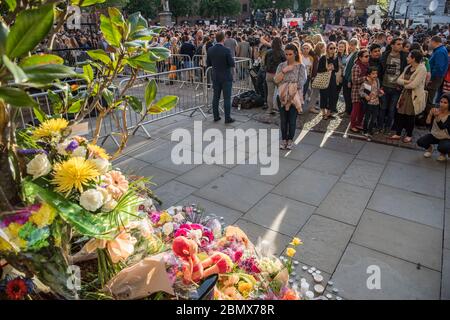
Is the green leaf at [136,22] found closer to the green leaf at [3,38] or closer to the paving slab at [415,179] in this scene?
the green leaf at [3,38]

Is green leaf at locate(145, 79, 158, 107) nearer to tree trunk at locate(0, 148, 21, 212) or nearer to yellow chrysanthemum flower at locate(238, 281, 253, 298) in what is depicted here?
tree trunk at locate(0, 148, 21, 212)

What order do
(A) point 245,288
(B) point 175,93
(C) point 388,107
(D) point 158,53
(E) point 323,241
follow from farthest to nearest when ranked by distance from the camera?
(B) point 175,93 → (C) point 388,107 → (E) point 323,241 → (A) point 245,288 → (D) point 158,53

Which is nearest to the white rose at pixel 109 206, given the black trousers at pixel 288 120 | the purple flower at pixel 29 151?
the purple flower at pixel 29 151

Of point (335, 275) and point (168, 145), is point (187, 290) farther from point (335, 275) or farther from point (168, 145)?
point (168, 145)

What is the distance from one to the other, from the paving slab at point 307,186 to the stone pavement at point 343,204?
2cm

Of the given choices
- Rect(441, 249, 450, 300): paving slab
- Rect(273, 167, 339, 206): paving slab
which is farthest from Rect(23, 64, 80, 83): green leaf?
Rect(273, 167, 339, 206): paving slab

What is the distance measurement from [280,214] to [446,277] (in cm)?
185

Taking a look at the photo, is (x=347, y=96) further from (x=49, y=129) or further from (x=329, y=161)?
(x=49, y=129)

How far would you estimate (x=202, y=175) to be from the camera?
5262 millimetres

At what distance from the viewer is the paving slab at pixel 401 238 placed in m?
3.46

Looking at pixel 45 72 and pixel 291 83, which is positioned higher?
pixel 45 72

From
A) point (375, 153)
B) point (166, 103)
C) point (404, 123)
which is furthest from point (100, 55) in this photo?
point (404, 123)

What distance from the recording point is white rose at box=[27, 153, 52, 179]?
4.19 ft
